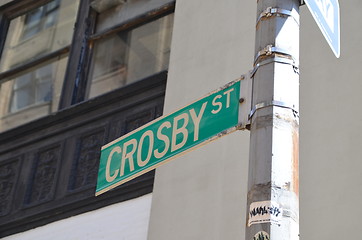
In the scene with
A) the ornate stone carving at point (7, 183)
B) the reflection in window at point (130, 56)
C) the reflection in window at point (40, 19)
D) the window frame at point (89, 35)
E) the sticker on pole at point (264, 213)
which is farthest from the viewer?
the reflection in window at point (40, 19)

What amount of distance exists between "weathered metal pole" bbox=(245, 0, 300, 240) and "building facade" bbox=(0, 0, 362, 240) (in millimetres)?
2231

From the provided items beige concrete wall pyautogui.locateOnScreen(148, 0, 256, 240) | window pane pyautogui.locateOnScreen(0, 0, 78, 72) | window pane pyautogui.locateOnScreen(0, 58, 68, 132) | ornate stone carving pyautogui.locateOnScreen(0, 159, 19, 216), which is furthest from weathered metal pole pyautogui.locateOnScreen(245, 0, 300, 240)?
window pane pyautogui.locateOnScreen(0, 0, 78, 72)

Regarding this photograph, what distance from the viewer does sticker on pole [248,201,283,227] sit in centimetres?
349

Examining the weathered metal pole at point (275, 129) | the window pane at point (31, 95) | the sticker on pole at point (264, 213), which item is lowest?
the sticker on pole at point (264, 213)

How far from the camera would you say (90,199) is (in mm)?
8055

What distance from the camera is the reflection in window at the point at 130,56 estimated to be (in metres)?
8.89

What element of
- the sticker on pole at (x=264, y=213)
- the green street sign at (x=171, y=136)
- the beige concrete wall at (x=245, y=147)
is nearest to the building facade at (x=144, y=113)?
the beige concrete wall at (x=245, y=147)

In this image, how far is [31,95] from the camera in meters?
10.1

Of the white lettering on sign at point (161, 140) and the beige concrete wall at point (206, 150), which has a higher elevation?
the beige concrete wall at point (206, 150)

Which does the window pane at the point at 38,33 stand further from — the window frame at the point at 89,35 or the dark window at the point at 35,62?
the window frame at the point at 89,35

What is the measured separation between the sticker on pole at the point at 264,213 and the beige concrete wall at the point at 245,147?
2367 mm
